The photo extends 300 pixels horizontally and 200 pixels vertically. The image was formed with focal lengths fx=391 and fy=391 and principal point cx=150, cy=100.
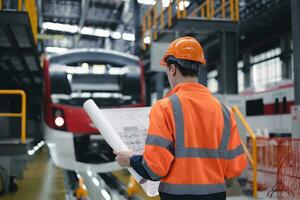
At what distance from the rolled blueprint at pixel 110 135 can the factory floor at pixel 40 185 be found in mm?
5772

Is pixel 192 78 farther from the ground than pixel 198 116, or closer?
farther from the ground

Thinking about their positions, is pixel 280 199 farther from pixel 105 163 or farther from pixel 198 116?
pixel 198 116

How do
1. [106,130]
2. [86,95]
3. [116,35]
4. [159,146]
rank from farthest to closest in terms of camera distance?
1. [116,35]
2. [86,95]
3. [106,130]
4. [159,146]

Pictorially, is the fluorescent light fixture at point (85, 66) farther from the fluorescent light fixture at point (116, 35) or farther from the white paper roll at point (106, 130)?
the fluorescent light fixture at point (116, 35)

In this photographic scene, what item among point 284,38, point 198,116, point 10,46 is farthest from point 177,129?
point 284,38

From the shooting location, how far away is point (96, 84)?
858 centimetres

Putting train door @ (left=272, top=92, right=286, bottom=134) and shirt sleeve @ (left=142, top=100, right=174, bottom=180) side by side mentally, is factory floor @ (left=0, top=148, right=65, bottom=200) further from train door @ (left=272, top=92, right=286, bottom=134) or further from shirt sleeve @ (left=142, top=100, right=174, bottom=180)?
train door @ (left=272, top=92, right=286, bottom=134)

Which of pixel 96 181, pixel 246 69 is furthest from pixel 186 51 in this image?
pixel 246 69

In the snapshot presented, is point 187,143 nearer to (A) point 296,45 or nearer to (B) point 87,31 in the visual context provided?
(A) point 296,45

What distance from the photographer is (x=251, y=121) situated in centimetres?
1659

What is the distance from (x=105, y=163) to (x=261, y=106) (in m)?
9.64

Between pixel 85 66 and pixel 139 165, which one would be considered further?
pixel 85 66

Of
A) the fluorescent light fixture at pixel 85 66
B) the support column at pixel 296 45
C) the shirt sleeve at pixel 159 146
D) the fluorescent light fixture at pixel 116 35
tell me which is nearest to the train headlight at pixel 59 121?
the fluorescent light fixture at pixel 85 66

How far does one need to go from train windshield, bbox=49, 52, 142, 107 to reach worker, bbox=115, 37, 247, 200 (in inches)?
238
